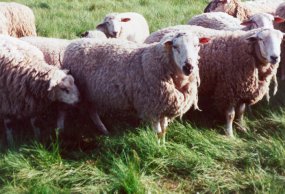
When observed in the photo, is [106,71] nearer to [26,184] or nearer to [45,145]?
[45,145]

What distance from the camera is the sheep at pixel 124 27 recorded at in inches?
295

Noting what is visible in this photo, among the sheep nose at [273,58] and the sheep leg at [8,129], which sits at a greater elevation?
the sheep nose at [273,58]

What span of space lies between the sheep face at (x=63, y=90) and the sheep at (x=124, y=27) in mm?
2417

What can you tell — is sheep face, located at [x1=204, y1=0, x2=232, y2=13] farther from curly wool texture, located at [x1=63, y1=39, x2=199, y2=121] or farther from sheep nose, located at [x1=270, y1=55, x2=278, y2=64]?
sheep nose, located at [x1=270, y1=55, x2=278, y2=64]

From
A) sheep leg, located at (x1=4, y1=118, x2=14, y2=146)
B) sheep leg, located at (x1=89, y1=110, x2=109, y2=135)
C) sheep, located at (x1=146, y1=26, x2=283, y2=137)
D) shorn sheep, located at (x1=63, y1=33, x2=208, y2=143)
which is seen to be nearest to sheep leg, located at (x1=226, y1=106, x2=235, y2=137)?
sheep, located at (x1=146, y1=26, x2=283, y2=137)

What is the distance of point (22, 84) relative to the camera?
5168mm

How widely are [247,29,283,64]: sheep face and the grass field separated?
0.70 meters

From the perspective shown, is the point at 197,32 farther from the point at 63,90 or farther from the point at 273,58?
the point at 63,90

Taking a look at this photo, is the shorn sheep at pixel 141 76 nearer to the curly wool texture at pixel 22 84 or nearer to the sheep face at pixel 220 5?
the curly wool texture at pixel 22 84

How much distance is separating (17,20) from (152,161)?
15.4 feet

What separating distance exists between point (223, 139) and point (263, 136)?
20.4 inches

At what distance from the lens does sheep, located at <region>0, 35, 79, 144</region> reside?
5.15m

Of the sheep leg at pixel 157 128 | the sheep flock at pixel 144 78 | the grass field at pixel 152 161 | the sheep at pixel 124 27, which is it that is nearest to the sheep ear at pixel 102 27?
the sheep at pixel 124 27

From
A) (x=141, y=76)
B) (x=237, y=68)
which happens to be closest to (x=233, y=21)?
(x=237, y=68)
